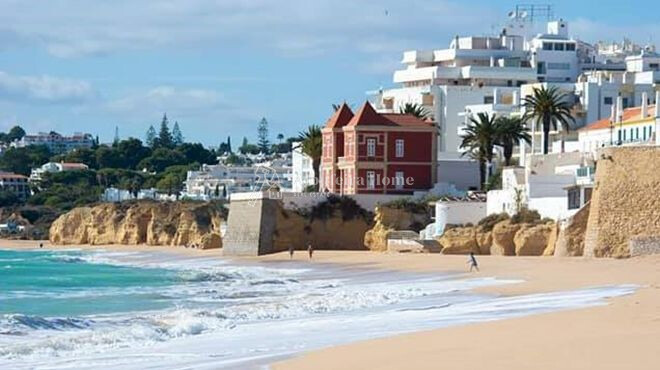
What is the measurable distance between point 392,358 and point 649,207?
23.0 metres

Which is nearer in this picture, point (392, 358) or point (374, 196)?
point (392, 358)

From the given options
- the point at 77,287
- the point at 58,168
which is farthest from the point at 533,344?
the point at 58,168

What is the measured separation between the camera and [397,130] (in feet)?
214

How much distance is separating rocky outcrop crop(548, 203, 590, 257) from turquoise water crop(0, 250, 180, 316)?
13.3m

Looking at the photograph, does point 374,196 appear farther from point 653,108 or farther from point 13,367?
point 13,367

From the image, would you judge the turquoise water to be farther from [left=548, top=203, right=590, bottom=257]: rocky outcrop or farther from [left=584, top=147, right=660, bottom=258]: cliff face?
[left=584, top=147, right=660, bottom=258]: cliff face

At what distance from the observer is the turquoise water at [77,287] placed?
37688 millimetres

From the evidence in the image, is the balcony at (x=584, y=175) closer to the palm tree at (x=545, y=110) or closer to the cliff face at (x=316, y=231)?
the palm tree at (x=545, y=110)

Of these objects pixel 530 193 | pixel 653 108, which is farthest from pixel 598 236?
pixel 653 108

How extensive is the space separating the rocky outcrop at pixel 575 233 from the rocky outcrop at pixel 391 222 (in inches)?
597

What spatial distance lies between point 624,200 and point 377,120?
79.8 feet

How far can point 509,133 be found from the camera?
210 ft

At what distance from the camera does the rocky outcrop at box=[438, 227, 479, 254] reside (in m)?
53.3

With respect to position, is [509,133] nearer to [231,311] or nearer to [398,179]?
[398,179]
